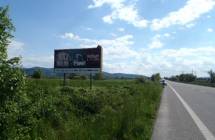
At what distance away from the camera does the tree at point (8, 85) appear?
5.18 m

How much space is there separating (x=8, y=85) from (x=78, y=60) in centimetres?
2444

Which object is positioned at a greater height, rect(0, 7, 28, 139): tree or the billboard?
the billboard

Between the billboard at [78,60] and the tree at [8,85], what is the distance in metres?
22.8

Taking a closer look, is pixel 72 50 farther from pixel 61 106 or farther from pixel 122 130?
pixel 122 130

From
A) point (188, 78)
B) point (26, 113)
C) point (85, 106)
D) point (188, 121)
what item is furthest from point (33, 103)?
point (188, 78)

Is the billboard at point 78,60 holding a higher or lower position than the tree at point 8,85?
higher

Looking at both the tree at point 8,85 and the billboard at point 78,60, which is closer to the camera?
the tree at point 8,85

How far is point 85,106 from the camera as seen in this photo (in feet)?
58.8

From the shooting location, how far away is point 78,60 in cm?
2958

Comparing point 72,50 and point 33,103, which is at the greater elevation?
point 72,50

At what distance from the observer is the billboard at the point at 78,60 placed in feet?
94.4

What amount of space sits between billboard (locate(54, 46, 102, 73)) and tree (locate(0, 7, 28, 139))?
22845mm

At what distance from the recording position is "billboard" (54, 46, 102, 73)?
94.4 ft

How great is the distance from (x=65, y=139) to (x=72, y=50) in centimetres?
2117
